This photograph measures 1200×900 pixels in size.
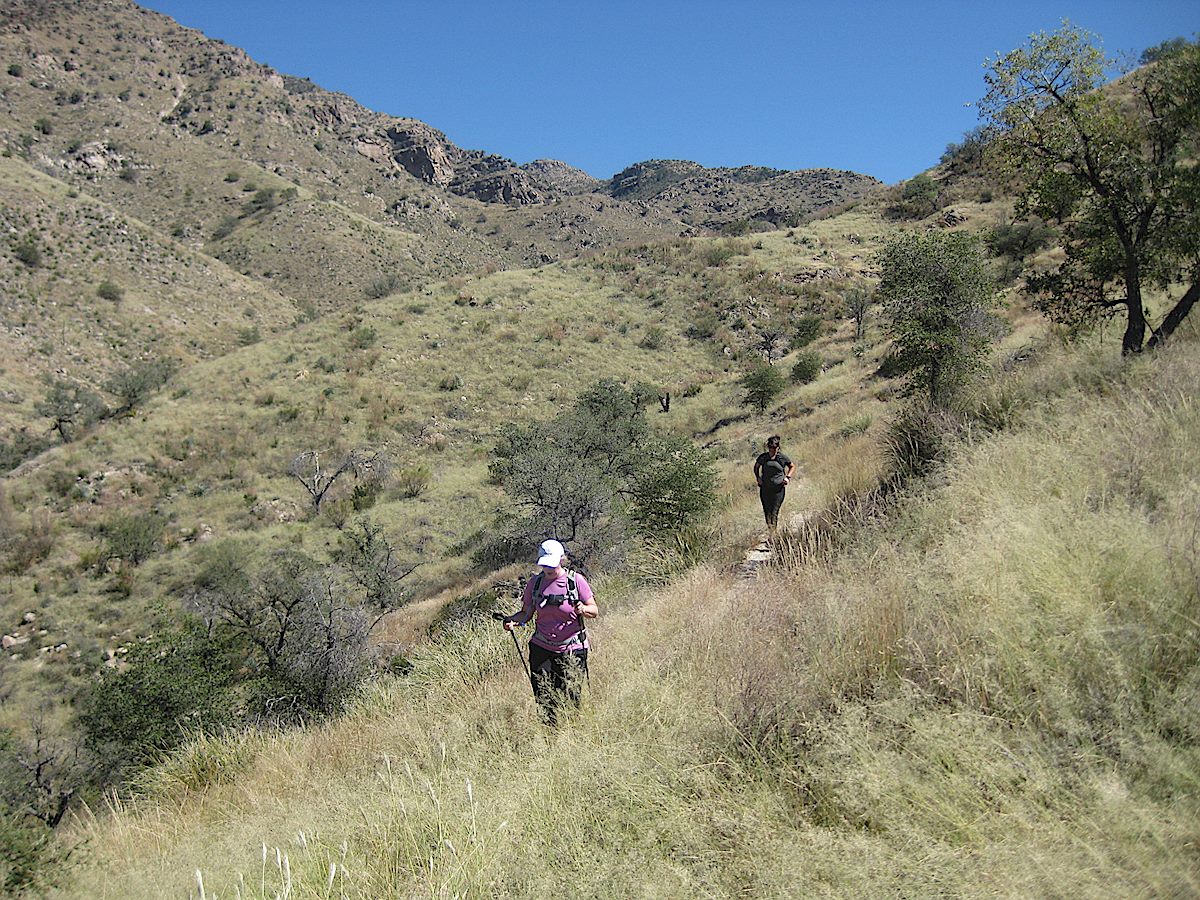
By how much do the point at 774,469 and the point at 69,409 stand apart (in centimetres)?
3504

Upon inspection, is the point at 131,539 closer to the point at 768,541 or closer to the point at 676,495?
the point at 676,495

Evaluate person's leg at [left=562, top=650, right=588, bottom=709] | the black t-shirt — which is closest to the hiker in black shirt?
the black t-shirt

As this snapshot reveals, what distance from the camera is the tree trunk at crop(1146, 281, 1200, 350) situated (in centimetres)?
646

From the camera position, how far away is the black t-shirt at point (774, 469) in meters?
7.80

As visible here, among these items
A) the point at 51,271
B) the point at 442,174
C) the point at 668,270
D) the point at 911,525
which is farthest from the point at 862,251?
the point at 442,174

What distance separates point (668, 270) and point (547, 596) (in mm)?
39938

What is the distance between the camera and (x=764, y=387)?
81.9ft

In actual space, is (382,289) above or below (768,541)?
above

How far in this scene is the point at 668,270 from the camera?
41.9m

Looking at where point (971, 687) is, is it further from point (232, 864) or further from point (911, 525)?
point (232, 864)

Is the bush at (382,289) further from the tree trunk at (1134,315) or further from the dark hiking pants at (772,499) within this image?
the tree trunk at (1134,315)

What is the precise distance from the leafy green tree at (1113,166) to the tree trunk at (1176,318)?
1 centimetres

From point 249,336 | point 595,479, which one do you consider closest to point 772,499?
point 595,479

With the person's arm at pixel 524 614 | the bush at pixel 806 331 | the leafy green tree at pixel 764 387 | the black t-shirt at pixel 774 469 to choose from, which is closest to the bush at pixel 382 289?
the bush at pixel 806 331
